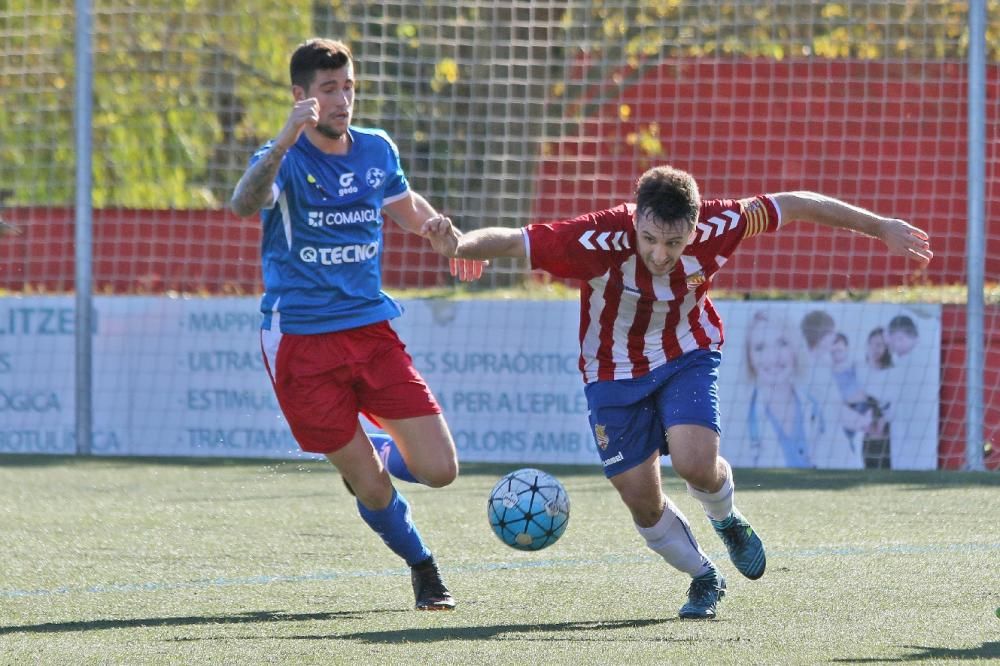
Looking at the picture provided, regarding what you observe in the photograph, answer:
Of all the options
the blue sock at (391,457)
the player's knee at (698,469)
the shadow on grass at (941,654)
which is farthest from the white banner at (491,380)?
the shadow on grass at (941,654)

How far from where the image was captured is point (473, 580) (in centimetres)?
602

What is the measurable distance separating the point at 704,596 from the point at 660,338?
86 centimetres

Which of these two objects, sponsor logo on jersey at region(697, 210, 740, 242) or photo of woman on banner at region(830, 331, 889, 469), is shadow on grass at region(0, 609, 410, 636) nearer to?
sponsor logo on jersey at region(697, 210, 740, 242)

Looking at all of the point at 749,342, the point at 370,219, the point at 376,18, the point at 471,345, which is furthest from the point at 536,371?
the point at 370,219

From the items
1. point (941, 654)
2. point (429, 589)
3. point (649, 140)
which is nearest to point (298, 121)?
point (429, 589)

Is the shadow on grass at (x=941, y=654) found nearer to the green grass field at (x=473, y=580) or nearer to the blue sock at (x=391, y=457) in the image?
the green grass field at (x=473, y=580)

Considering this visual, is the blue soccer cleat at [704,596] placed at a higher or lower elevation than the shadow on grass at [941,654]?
lower

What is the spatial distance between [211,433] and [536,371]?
220cm

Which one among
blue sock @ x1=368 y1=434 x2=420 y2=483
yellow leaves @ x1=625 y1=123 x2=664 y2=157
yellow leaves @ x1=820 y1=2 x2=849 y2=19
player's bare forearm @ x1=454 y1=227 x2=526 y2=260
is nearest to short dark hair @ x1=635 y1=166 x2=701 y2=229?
player's bare forearm @ x1=454 y1=227 x2=526 y2=260

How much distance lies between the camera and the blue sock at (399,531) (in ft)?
18.0

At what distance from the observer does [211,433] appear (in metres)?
10.9

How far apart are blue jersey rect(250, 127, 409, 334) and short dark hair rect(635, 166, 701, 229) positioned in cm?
106

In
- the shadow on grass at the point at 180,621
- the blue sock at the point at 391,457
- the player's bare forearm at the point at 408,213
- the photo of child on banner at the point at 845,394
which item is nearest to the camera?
the shadow on grass at the point at 180,621

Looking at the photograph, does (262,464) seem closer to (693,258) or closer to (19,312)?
(19,312)
